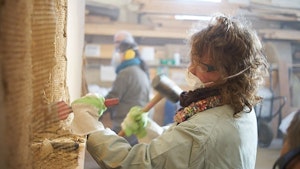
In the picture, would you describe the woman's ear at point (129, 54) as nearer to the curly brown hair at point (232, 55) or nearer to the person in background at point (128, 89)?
the person in background at point (128, 89)

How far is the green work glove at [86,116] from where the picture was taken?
3.67ft

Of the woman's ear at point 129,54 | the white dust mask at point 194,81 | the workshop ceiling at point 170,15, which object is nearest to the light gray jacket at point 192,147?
the white dust mask at point 194,81

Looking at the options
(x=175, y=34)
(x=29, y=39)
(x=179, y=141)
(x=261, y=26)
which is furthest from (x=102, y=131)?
(x=261, y=26)

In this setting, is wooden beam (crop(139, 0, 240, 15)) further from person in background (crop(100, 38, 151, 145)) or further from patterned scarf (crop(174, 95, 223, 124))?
patterned scarf (crop(174, 95, 223, 124))

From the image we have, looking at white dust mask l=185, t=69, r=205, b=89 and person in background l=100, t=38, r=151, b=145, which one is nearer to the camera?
white dust mask l=185, t=69, r=205, b=89

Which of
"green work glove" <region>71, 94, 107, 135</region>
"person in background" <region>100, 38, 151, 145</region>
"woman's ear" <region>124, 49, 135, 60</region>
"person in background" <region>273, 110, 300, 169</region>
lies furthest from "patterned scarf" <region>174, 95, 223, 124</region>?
"woman's ear" <region>124, 49, 135, 60</region>

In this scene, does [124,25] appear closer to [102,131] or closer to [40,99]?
[102,131]

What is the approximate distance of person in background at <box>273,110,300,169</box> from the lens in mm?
646

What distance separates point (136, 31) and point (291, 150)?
4.21 meters

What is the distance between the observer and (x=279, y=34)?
5.02 meters

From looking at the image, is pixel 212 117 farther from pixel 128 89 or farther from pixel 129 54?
pixel 129 54

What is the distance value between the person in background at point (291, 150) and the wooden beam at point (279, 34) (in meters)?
4.60

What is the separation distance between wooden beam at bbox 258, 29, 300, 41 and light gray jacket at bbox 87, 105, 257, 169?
4.20 meters

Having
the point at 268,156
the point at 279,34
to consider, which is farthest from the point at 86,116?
the point at 279,34
